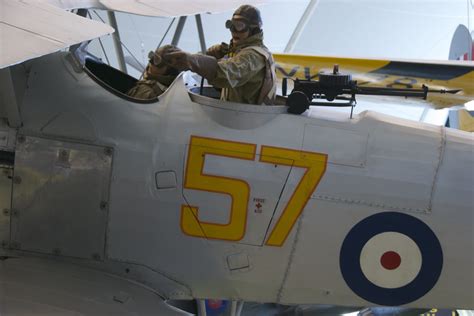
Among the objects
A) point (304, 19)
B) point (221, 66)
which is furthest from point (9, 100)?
point (304, 19)

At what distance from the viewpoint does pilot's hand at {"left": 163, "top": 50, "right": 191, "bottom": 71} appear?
300 centimetres

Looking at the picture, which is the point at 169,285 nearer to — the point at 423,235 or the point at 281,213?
the point at 281,213

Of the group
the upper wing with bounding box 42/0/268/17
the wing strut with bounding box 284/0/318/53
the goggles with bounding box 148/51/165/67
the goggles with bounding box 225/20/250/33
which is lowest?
the goggles with bounding box 148/51/165/67

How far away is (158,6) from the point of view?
4250 millimetres

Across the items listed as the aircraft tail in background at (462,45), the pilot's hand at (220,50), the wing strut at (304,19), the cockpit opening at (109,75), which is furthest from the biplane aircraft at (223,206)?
the wing strut at (304,19)

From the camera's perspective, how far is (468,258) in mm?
3066

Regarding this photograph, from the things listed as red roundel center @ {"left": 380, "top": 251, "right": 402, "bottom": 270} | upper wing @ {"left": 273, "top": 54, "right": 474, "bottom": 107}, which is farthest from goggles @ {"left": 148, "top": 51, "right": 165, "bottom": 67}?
upper wing @ {"left": 273, "top": 54, "right": 474, "bottom": 107}

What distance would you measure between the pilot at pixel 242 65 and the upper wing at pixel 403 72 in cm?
449

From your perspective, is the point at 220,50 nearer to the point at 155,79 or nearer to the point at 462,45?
the point at 155,79

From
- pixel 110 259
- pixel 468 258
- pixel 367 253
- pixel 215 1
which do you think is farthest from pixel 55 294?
pixel 215 1

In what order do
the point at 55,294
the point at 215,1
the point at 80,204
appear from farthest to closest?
the point at 215,1 → the point at 80,204 → the point at 55,294

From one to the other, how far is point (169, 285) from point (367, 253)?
902 millimetres

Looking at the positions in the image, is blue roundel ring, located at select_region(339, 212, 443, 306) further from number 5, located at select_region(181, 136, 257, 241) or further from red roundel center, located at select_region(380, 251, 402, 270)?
number 5, located at select_region(181, 136, 257, 241)

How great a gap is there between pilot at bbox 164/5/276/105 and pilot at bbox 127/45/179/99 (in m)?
0.28
